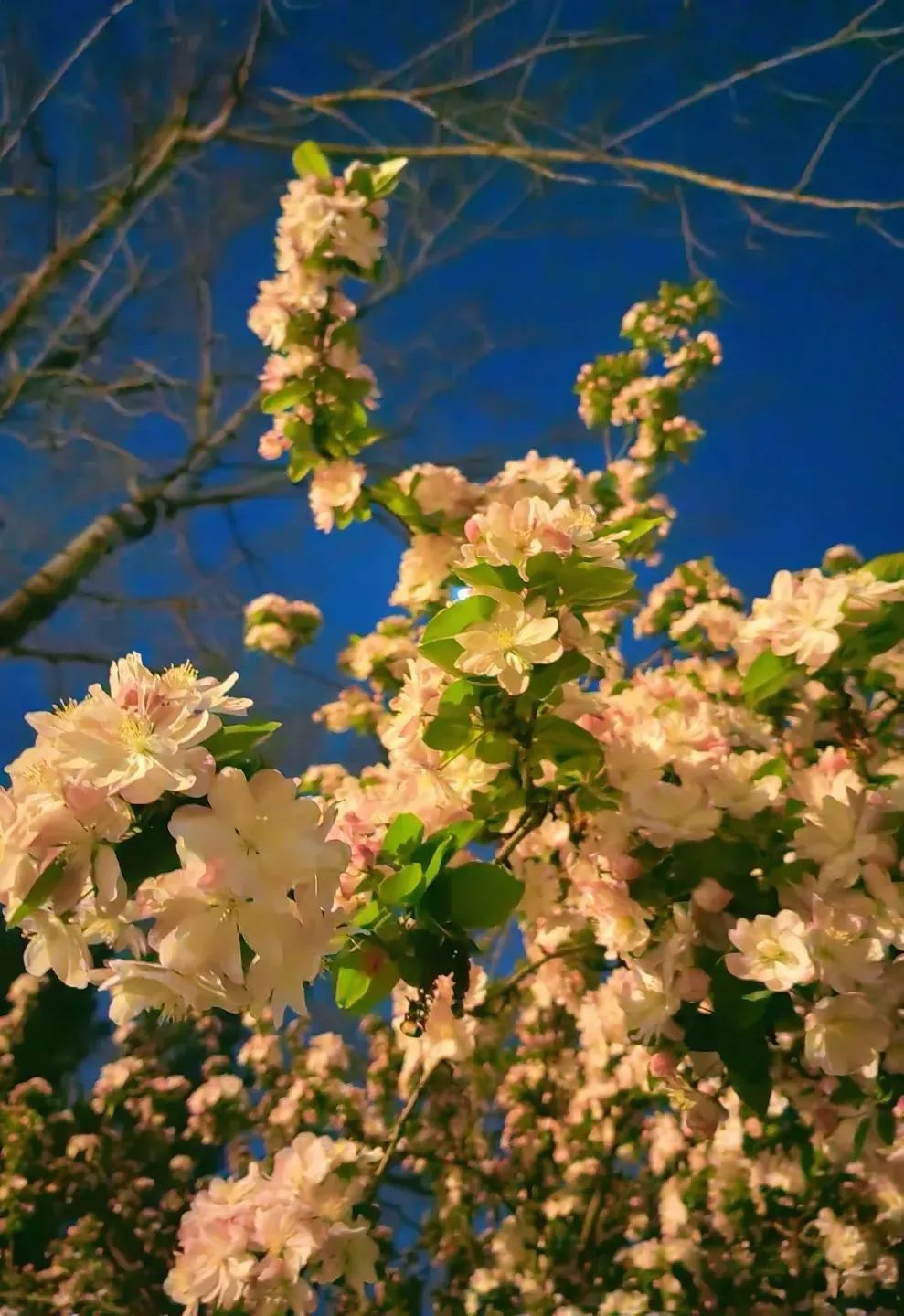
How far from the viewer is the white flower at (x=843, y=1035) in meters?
0.67

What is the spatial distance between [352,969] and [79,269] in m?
2.00

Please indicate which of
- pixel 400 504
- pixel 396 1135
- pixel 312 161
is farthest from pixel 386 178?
pixel 396 1135

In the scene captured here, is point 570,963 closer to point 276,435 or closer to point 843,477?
point 276,435

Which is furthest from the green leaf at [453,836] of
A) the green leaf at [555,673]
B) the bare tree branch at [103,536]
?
the bare tree branch at [103,536]

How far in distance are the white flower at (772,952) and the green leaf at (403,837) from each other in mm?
242

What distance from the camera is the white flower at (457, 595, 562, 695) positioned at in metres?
0.64

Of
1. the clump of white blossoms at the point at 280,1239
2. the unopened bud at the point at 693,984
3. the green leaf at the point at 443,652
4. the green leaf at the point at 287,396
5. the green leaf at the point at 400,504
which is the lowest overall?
the clump of white blossoms at the point at 280,1239

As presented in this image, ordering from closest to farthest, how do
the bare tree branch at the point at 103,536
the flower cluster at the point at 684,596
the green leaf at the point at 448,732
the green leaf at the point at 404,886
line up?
the green leaf at the point at 404,886 → the green leaf at the point at 448,732 → the flower cluster at the point at 684,596 → the bare tree branch at the point at 103,536

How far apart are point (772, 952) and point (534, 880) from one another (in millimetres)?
459

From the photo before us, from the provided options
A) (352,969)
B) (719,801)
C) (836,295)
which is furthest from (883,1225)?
(836,295)

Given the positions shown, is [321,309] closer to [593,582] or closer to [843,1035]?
[593,582]

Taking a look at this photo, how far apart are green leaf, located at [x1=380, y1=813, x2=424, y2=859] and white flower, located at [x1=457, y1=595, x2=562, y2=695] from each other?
0.41 feet

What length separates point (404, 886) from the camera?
1.98ft

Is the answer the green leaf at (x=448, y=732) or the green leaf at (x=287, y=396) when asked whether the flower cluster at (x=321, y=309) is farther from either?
the green leaf at (x=448, y=732)
